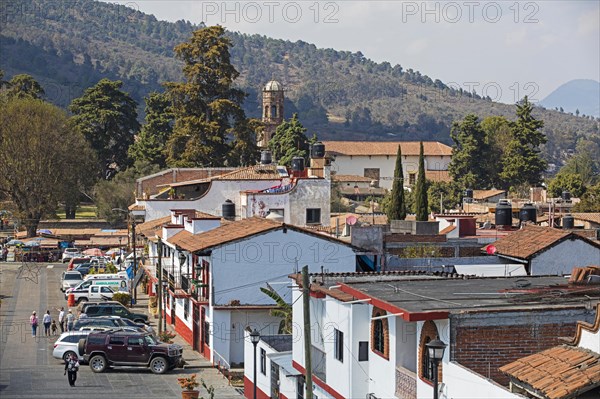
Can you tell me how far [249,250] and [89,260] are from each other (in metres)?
38.2

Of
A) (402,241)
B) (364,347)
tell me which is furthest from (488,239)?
(364,347)

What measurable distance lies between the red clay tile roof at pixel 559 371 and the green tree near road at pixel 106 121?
98602mm

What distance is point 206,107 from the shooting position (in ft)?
317

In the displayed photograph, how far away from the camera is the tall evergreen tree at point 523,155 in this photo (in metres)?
126

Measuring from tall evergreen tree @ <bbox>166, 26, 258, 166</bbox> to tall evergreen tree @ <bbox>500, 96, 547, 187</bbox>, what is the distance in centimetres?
3798

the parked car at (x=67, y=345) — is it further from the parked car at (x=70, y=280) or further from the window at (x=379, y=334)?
the parked car at (x=70, y=280)

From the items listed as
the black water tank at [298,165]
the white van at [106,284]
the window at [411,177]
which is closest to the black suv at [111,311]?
the white van at [106,284]

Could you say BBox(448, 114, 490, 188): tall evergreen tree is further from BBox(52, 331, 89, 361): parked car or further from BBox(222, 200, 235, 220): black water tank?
BBox(52, 331, 89, 361): parked car

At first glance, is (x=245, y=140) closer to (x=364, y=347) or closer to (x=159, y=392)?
(x=159, y=392)

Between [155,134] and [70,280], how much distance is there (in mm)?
54816

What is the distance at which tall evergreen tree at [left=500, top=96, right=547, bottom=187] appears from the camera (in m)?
126

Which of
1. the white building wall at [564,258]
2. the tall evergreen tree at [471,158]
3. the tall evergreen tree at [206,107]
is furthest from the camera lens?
the tall evergreen tree at [471,158]

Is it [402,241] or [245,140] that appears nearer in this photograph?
[402,241]

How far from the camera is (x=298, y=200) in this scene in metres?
62.0
